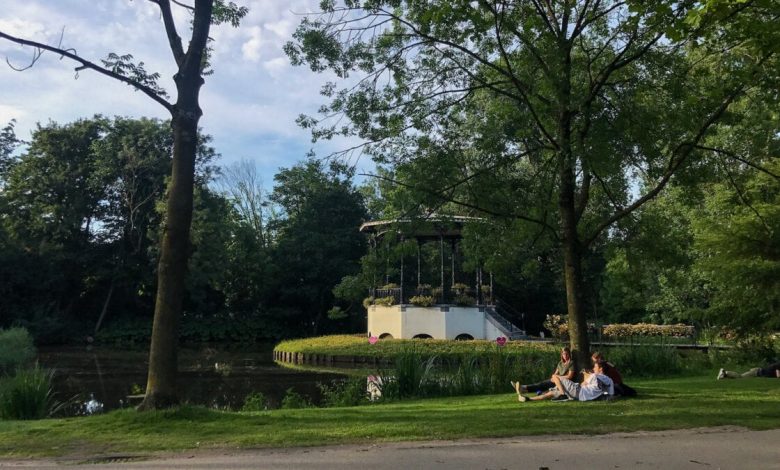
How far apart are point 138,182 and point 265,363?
24.5 meters

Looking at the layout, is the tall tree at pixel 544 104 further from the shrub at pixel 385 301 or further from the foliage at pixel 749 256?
the shrub at pixel 385 301

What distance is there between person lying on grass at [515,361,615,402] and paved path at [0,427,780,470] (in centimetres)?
331

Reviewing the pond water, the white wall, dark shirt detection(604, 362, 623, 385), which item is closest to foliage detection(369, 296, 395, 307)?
the white wall

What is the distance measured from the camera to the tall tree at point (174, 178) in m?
8.94

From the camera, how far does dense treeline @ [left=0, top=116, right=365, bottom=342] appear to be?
44906 mm

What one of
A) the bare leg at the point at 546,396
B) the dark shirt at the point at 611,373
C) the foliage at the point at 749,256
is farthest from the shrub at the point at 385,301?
the dark shirt at the point at 611,373

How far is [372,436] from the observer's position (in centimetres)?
744

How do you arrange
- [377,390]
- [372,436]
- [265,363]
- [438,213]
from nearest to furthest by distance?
[372,436]
[438,213]
[377,390]
[265,363]

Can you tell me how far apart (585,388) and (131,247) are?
45.1 m

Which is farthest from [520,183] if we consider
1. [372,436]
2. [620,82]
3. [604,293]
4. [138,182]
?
[138,182]

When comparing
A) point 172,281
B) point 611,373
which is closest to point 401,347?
point 611,373

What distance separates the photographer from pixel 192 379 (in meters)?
22.3

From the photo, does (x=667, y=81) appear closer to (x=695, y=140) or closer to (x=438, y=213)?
(x=695, y=140)

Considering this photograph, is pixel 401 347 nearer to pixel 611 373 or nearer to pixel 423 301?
pixel 423 301
